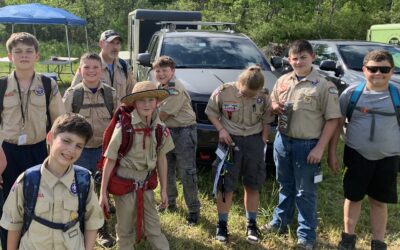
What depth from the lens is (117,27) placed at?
25531mm

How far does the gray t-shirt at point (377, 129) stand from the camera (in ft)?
11.0

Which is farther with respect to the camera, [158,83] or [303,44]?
[158,83]

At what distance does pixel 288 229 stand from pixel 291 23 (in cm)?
1466

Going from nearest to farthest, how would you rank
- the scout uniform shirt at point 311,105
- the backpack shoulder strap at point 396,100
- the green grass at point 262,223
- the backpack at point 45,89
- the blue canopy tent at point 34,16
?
1. the backpack at point 45,89
2. the backpack shoulder strap at point 396,100
3. the scout uniform shirt at point 311,105
4. the green grass at point 262,223
5. the blue canopy tent at point 34,16

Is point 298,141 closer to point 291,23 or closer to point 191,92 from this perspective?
point 191,92

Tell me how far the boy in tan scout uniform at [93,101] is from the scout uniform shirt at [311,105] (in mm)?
1515

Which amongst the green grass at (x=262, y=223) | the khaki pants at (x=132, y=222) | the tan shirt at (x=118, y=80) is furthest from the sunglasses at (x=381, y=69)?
the tan shirt at (x=118, y=80)

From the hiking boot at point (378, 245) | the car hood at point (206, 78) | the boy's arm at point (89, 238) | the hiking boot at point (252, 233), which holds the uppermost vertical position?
the car hood at point (206, 78)

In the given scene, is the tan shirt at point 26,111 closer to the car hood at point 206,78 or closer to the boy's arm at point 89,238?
the boy's arm at point 89,238

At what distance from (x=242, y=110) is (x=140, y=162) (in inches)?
41.1

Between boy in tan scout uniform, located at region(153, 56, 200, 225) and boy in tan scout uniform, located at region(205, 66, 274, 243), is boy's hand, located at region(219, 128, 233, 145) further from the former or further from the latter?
boy in tan scout uniform, located at region(153, 56, 200, 225)

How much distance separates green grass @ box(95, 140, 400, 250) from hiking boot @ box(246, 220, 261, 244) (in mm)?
47

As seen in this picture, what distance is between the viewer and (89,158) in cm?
370

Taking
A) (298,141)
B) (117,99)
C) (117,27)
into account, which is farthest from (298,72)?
(117,27)
